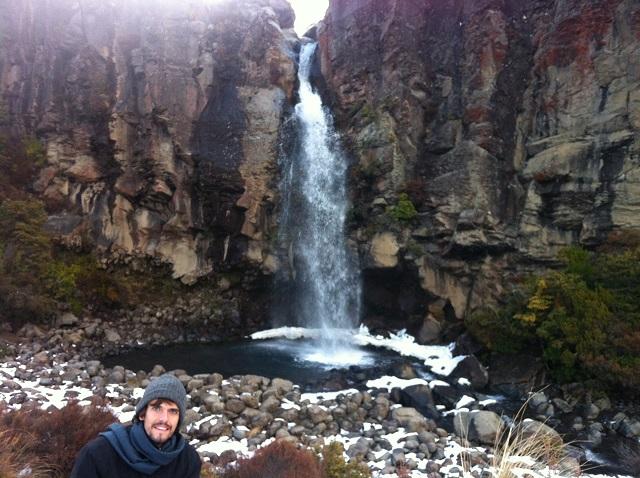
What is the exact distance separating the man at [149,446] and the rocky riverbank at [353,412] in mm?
4129

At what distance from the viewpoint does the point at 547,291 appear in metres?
13.2

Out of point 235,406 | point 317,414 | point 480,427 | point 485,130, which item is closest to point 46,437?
point 235,406

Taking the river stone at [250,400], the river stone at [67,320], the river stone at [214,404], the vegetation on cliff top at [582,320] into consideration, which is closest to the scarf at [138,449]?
the river stone at [214,404]

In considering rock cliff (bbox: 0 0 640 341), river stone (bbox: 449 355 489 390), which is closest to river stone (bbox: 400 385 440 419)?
river stone (bbox: 449 355 489 390)

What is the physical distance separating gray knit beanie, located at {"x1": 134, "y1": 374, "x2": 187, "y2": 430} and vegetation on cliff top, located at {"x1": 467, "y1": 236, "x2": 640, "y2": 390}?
38.0 feet

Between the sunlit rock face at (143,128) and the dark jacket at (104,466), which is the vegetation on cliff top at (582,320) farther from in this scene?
the dark jacket at (104,466)

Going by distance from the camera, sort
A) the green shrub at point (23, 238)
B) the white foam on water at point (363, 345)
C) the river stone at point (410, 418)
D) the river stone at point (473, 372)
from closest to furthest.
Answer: the river stone at point (410, 418), the river stone at point (473, 372), the white foam on water at point (363, 345), the green shrub at point (23, 238)

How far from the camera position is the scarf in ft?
8.48

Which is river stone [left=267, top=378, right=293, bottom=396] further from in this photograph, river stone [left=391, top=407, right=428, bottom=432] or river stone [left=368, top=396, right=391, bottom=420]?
river stone [left=391, top=407, right=428, bottom=432]

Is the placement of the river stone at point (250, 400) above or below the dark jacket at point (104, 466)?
below

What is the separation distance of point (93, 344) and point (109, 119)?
10.1m

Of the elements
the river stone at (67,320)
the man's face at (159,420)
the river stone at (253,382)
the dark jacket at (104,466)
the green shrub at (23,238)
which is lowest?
the river stone at (253,382)

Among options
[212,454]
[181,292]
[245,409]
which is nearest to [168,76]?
[181,292]

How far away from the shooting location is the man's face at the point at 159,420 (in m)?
2.73
